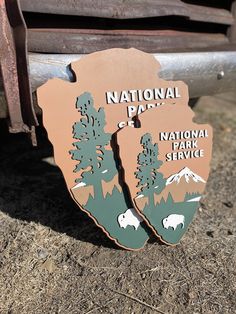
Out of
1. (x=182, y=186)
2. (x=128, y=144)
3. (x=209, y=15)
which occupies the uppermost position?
(x=209, y=15)

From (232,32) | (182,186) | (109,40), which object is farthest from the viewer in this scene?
(232,32)

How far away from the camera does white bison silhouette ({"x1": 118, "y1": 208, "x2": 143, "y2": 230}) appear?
269 centimetres

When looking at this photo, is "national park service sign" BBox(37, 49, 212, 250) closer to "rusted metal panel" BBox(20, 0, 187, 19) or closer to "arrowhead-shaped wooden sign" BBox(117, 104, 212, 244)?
"arrowhead-shaped wooden sign" BBox(117, 104, 212, 244)

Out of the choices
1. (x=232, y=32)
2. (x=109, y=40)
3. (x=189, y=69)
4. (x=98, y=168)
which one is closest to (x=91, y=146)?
(x=98, y=168)

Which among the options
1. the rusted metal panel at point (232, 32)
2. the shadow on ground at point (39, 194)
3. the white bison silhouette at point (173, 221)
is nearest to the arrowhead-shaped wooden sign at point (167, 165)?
the white bison silhouette at point (173, 221)

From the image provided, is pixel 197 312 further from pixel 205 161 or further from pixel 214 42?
pixel 214 42

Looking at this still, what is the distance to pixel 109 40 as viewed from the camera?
117 inches

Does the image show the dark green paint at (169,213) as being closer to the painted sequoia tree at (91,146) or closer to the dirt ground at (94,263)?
the dirt ground at (94,263)

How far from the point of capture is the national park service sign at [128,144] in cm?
254

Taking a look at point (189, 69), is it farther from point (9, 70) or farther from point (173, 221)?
point (9, 70)

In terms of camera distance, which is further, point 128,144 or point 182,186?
point 182,186

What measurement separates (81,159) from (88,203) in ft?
0.74

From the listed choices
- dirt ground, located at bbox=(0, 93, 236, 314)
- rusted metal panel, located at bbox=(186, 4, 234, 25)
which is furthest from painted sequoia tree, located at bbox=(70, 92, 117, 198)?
rusted metal panel, located at bbox=(186, 4, 234, 25)

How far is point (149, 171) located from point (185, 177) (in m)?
0.23
